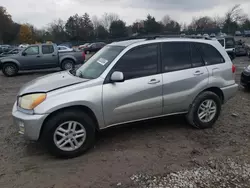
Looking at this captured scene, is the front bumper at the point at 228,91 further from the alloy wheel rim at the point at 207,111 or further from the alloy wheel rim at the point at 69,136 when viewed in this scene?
the alloy wheel rim at the point at 69,136

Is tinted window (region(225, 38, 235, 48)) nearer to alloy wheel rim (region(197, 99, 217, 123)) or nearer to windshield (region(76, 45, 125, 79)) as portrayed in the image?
alloy wheel rim (region(197, 99, 217, 123))

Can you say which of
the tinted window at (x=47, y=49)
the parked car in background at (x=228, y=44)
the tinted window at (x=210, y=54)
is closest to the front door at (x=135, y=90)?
the tinted window at (x=210, y=54)

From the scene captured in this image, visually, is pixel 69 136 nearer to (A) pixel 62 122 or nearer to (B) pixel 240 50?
(A) pixel 62 122

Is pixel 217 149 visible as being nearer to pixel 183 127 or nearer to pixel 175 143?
pixel 175 143

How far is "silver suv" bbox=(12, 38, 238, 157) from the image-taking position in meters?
3.54

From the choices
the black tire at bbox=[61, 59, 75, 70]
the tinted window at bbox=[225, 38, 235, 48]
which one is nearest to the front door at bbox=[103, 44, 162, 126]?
the black tire at bbox=[61, 59, 75, 70]

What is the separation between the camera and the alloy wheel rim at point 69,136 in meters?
3.59

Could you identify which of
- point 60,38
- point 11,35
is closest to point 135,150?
point 60,38

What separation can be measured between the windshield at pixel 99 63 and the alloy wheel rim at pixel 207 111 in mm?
1906

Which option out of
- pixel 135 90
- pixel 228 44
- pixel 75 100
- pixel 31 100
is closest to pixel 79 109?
pixel 75 100

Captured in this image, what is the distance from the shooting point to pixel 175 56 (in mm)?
4402

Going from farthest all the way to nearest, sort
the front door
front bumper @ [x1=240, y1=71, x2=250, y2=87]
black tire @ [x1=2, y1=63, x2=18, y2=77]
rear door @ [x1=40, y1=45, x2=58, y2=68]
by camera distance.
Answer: rear door @ [x1=40, y1=45, x2=58, y2=68]
black tire @ [x1=2, y1=63, x2=18, y2=77]
front bumper @ [x1=240, y1=71, x2=250, y2=87]
the front door

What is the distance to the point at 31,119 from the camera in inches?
135

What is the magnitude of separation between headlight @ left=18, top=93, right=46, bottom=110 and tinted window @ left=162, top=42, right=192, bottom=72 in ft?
6.89
